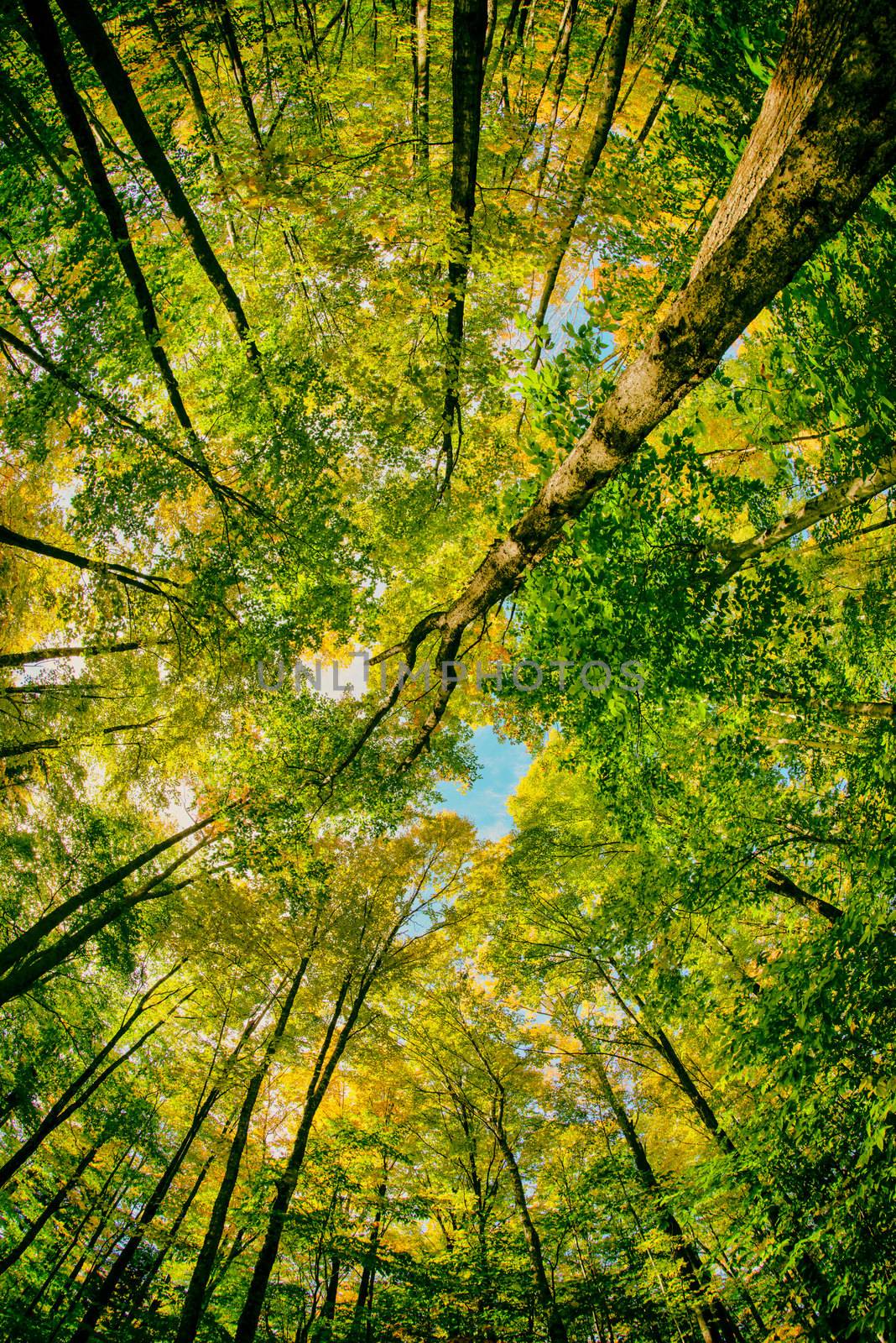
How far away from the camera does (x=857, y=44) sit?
5.60 ft

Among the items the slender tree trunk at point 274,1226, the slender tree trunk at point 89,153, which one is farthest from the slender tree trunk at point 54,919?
the slender tree trunk at point 89,153

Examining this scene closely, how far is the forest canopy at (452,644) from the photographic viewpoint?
11.9ft

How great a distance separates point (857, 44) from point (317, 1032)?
14.5m

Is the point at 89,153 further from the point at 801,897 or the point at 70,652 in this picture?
the point at 801,897

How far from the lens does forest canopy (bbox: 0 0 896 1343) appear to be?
3.63 meters

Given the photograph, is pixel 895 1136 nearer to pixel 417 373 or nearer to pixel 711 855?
pixel 711 855

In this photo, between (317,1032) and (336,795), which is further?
(317,1032)

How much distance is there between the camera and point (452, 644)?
5.05 meters

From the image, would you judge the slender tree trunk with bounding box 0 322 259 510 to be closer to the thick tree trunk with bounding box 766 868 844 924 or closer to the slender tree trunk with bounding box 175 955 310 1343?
the thick tree trunk with bounding box 766 868 844 924

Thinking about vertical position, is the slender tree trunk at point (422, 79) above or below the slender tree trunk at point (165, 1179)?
above

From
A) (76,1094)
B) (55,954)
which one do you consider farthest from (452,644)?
(76,1094)

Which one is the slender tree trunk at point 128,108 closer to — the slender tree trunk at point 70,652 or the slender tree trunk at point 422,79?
the slender tree trunk at point 422,79

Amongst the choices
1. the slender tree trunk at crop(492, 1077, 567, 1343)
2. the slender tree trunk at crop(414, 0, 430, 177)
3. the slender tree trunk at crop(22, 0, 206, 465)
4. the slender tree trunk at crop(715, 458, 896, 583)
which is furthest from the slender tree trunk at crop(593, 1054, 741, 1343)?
the slender tree trunk at crop(414, 0, 430, 177)

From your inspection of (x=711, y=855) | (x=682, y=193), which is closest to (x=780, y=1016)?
(x=711, y=855)
